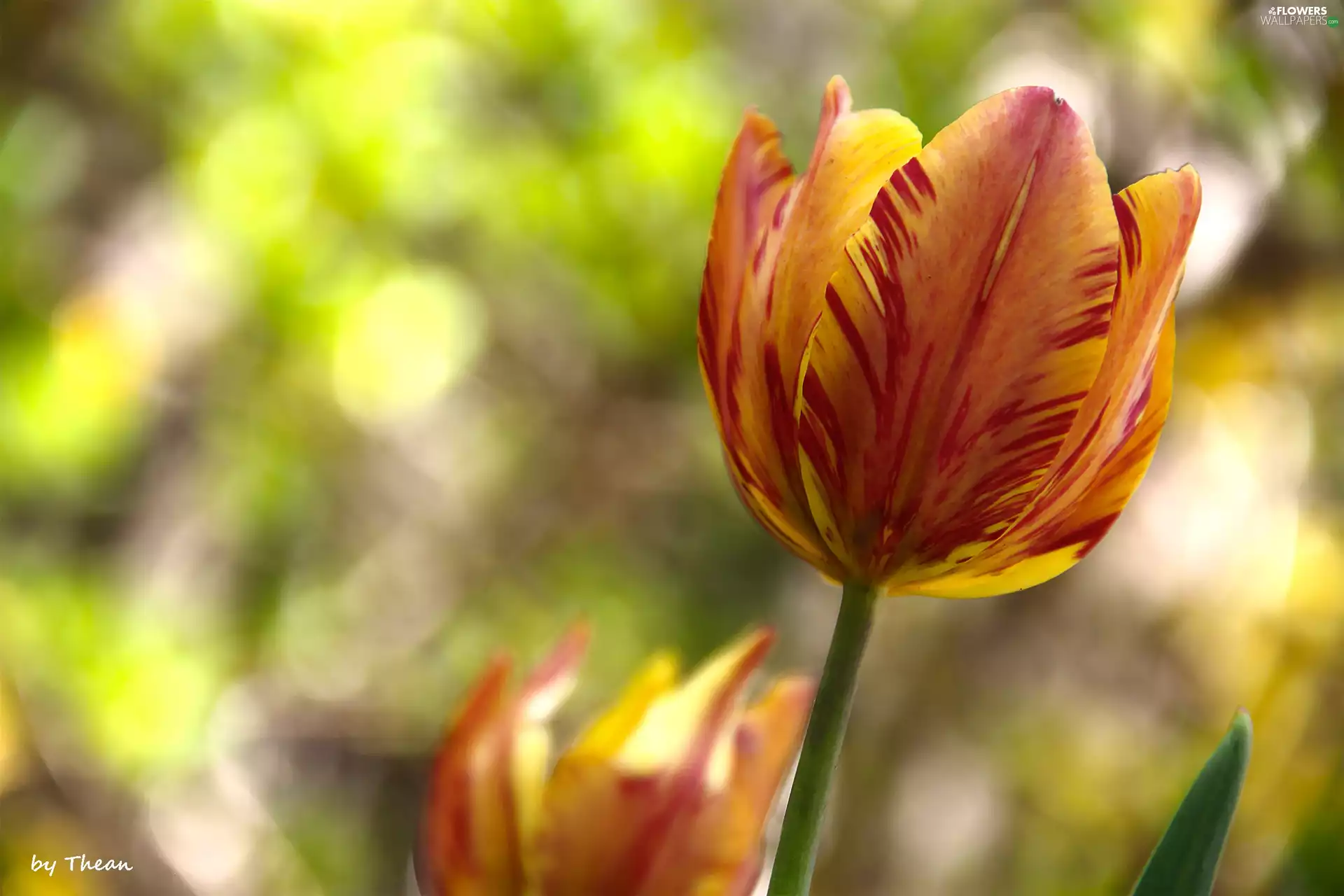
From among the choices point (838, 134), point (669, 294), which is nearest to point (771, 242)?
point (838, 134)

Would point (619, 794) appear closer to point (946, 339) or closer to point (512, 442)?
point (946, 339)

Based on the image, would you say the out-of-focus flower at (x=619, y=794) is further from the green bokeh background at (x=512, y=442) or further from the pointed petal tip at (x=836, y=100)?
the green bokeh background at (x=512, y=442)

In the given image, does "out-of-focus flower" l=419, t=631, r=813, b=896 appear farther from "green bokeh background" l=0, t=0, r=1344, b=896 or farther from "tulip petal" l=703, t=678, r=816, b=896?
"green bokeh background" l=0, t=0, r=1344, b=896

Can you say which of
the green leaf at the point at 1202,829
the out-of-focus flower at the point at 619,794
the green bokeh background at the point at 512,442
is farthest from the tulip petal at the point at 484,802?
the green bokeh background at the point at 512,442

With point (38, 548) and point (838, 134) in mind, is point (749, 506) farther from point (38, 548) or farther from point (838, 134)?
point (38, 548)

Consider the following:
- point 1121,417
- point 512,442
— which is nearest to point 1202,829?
point 1121,417
